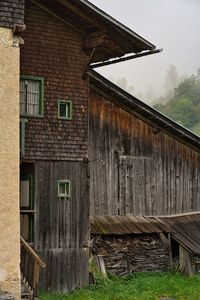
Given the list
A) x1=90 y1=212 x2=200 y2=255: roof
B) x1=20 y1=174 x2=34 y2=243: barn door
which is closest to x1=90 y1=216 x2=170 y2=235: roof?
x1=90 y1=212 x2=200 y2=255: roof

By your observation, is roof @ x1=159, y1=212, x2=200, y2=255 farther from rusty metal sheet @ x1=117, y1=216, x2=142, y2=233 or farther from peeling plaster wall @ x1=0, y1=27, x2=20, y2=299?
peeling plaster wall @ x1=0, y1=27, x2=20, y2=299

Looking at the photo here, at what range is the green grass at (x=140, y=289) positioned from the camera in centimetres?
1684

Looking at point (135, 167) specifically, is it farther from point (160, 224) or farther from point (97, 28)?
point (97, 28)

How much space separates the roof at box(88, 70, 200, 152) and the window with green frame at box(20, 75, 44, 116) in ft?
6.52

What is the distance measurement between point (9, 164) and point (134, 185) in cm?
762

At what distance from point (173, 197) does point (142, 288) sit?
16.9 ft

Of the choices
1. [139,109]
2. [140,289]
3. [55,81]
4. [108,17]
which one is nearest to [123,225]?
[140,289]

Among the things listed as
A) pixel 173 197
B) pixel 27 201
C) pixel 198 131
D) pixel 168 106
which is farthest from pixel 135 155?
pixel 168 106

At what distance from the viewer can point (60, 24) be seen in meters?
18.1

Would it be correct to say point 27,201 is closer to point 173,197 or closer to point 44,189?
point 44,189

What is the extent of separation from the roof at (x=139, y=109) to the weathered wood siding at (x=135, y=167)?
18cm

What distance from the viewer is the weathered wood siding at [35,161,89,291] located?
17.5 meters

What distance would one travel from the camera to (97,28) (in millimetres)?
17953

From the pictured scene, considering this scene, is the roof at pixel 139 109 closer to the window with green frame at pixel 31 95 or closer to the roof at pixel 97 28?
the roof at pixel 97 28
